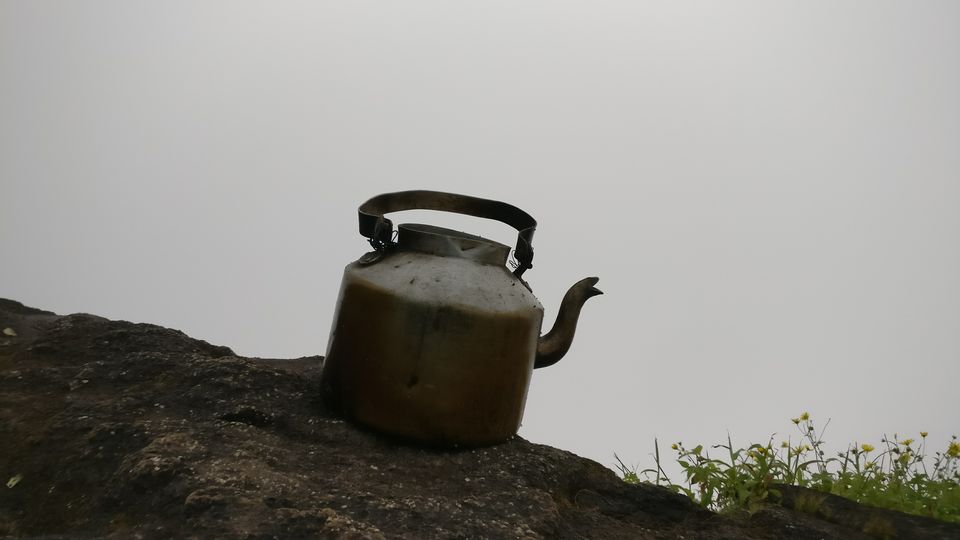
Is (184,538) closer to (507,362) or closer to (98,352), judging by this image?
(507,362)

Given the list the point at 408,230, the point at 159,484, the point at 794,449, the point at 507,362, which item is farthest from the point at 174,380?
the point at 794,449

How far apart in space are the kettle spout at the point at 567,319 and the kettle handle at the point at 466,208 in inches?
9.8

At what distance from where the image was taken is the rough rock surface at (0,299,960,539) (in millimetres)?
2047

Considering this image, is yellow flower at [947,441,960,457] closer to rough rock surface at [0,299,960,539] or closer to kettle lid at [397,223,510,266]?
rough rock surface at [0,299,960,539]

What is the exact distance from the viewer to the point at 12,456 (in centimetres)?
235

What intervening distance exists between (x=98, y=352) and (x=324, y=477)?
4.55ft

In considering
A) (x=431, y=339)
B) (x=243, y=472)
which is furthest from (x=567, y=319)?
(x=243, y=472)

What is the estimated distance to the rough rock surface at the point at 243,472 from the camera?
2047 millimetres

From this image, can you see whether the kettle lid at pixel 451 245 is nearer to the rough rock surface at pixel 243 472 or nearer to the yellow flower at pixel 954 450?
the rough rock surface at pixel 243 472

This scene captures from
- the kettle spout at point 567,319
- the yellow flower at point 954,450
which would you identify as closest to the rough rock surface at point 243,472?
the kettle spout at point 567,319

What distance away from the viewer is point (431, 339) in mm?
2574

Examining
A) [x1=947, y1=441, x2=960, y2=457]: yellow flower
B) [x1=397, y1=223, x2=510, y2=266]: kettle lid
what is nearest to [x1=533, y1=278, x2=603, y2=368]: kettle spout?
[x1=397, y1=223, x2=510, y2=266]: kettle lid

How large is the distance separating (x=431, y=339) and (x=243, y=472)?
72 cm

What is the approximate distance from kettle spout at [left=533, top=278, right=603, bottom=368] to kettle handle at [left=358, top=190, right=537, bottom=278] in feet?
0.82
